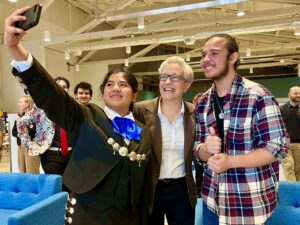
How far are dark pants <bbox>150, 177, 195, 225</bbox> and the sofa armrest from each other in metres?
0.74

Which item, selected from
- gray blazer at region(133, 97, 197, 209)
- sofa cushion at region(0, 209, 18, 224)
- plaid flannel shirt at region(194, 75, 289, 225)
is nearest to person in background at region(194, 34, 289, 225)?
plaid flannel shirt at region(194, 75, 289, 225)

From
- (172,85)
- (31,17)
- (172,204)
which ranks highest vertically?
(31,17)

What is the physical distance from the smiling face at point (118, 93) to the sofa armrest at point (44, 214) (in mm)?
911

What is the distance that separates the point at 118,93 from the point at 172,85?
38 centimetres

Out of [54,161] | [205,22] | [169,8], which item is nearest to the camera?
[54,161]

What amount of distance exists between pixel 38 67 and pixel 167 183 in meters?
0.95

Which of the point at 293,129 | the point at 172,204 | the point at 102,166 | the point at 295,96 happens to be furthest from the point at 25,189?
the point at 295,96

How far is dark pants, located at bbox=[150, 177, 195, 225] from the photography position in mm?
1771

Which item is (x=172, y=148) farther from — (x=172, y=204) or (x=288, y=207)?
(x=288, y=207)

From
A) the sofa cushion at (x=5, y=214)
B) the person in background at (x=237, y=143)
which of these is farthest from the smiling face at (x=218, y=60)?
the sofa cushion at (x=5, y=214)

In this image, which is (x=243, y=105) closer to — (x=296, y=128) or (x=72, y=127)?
(x=72, y=127)

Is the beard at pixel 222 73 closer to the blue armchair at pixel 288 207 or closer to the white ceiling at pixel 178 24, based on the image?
the blue armchair at pixel 288 207

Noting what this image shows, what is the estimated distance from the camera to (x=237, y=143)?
54.5 inches

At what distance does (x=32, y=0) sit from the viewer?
23.0ft
